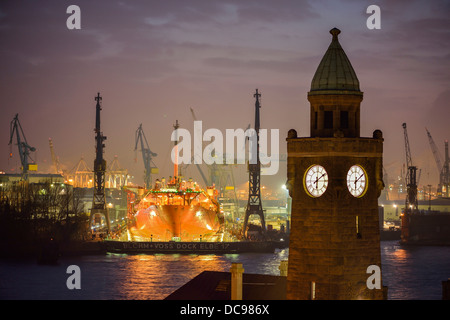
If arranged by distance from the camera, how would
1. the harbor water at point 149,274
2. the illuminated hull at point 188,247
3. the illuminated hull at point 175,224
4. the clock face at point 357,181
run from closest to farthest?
the clock face at point 357,181 < the harbor water at point 149,274 < the illuminated hull at point 188,247 < the illuminated hull at point 175,224

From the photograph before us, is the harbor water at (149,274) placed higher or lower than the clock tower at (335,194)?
lower

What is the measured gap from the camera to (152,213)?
130 m

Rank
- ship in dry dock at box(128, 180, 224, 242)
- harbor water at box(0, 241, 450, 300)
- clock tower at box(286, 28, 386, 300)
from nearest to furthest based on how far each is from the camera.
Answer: clock tower at box(286, 28, 386, 300)
harbor water at box(0, 241, 450, 300)
ship in dry dock at box(128, 180, 224, 242)

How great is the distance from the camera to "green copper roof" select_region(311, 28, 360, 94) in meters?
26.7

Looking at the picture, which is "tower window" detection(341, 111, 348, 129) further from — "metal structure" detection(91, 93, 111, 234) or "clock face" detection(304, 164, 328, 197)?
"metal structure" detection(91, 93, 111, 234)

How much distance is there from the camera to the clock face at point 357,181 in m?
26.4

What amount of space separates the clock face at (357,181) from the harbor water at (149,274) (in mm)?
49750

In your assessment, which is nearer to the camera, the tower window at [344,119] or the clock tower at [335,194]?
the clock tower at [335,194]

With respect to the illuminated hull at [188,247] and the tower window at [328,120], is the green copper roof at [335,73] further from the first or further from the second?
the illuminated hull at [188,247]

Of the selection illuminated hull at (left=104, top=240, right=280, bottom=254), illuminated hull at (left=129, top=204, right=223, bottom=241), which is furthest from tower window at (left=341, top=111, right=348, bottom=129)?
illuminated hull at (left=129, top=204, right=223, bottom=241)

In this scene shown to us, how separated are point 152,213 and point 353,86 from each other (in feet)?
343

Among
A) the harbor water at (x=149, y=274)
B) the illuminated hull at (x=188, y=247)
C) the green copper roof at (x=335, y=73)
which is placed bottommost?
the harbor water at (x=149, y=274)

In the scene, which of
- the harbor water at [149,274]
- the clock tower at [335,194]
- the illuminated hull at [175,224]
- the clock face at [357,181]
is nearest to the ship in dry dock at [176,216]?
the illuminated hull at [175,224]

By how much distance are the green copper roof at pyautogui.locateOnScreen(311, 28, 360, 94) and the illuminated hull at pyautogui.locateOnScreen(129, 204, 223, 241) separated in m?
103
